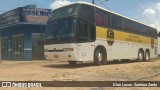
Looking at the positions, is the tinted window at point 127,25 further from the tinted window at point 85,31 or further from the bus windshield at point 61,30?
the bus windshield at point 61,30

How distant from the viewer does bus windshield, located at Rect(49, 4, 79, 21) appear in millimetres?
18805

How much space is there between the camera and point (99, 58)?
67.7ft

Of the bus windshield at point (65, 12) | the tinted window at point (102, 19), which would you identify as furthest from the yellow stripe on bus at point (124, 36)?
the bus windshield at point (65, 12)

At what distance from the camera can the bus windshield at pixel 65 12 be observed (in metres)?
18.8

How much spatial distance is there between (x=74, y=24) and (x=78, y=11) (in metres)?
0.86

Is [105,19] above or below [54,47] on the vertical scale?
above

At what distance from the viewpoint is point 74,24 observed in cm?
1827

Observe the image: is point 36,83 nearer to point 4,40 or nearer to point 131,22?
point 131,22

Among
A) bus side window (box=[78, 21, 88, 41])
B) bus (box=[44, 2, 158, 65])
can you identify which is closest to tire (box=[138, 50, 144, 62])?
bus (box=[44, 2, 158, 65])

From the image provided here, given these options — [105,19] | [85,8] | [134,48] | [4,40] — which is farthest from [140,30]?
[4,40]

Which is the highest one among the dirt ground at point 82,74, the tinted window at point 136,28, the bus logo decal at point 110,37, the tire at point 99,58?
the tinted window at point 136,28

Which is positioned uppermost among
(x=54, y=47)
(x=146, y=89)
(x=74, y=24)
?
(x=74, y=24)

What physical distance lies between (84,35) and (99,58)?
2.42 metres

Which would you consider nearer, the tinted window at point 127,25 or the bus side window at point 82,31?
the bus side window at point 82,31
